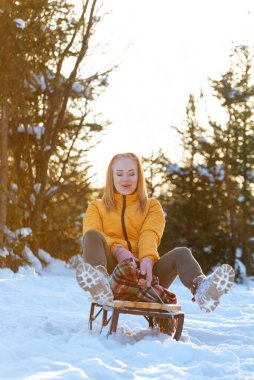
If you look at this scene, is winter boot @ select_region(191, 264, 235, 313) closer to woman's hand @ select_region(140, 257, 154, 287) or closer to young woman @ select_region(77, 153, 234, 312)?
young woman @ select_region(77, 153, 234, 312)

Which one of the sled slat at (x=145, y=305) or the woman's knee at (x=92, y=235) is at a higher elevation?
the woman's knee at (x=92, y=235)

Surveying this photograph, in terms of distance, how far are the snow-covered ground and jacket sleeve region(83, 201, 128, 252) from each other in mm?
560

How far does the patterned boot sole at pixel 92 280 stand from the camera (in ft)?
11.9

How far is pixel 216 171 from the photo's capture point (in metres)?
16.0

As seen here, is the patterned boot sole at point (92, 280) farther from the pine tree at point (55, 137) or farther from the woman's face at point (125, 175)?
the pine tree at point (55, 137)

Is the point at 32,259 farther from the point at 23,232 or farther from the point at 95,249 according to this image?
the point at 95,249

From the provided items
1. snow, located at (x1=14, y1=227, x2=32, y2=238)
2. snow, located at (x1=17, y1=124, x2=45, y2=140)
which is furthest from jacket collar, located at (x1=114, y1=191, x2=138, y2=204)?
snow, located at (x1=17, y1=124, x2=45, y2=140)

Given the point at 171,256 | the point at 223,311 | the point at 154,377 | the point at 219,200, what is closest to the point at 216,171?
the point at 219,200

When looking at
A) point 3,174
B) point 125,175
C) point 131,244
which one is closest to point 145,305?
point 131,244

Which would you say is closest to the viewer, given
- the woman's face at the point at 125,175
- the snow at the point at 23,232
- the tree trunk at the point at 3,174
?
the woman's face at the point at 125,175

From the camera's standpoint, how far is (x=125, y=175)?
4293 millimetres

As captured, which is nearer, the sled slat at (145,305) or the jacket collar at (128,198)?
the sled slat at (145,305)

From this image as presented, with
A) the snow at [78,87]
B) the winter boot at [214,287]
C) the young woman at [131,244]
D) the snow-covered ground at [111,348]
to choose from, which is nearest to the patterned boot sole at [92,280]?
the young woman at [131,244]

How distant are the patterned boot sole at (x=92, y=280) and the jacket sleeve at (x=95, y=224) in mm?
479
